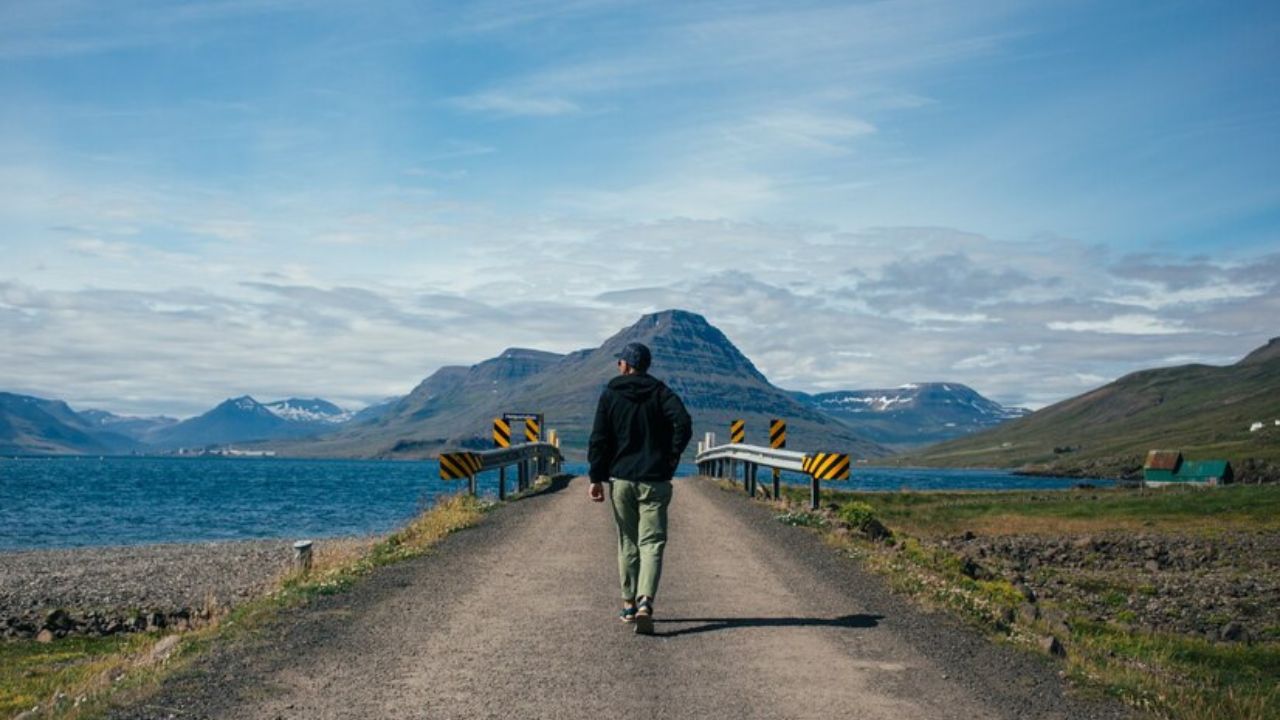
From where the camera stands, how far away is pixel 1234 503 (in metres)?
40.5

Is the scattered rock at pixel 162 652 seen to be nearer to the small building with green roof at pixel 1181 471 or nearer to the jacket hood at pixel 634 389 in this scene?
the jacket hood at pixel 634 389

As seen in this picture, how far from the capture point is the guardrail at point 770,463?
23.6 metres

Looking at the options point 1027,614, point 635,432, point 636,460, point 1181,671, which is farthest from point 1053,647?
point 635,432

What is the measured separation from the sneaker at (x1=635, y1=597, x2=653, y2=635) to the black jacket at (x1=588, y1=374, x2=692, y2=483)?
126cm

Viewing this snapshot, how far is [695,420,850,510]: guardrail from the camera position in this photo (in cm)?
2358

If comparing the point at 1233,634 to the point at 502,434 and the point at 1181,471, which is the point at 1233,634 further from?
the point at 1181,471

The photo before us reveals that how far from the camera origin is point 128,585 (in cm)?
2430

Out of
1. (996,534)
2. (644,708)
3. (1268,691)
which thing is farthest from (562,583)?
(996,534)

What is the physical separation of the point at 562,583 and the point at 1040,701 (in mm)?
6799

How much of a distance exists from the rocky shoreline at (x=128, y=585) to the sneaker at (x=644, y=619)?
903cm

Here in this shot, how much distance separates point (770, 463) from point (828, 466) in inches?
191

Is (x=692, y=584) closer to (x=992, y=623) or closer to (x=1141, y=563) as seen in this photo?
(x=992, y=623)

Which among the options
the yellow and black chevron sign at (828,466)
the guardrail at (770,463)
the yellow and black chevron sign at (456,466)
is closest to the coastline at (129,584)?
the yellow and black chevron sign at (456,466)

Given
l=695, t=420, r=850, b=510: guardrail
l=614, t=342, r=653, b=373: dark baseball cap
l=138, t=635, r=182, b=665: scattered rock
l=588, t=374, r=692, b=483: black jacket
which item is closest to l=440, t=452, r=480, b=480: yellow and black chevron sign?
l=695, t=420, r=850, b=510: guardrail
